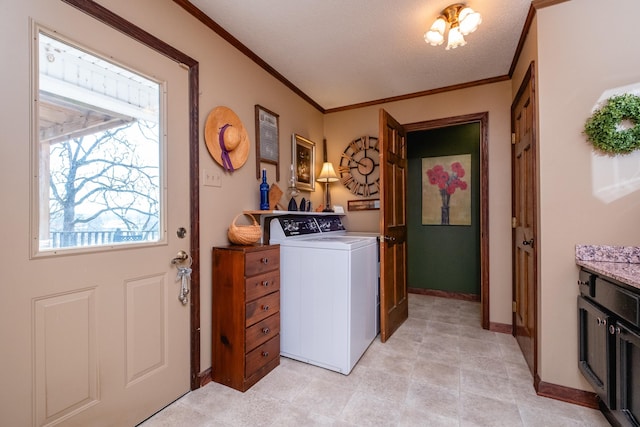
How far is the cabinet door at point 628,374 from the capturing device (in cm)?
120

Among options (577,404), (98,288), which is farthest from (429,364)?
(98,288)

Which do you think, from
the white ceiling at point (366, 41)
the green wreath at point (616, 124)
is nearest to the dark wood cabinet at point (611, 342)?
the green wreath at point (616, 124)

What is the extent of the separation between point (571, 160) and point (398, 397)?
1.79 meters

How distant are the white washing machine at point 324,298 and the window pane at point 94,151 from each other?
102cm

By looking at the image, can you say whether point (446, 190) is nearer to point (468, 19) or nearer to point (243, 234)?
point (468, 19)

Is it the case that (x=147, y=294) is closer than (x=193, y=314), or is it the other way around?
(x=147, y=294)

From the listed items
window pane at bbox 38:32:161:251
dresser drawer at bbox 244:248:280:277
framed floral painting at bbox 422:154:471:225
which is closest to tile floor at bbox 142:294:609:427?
dresser drawer at bbox 244:248:280:277

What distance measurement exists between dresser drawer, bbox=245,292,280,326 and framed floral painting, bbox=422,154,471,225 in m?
2.82

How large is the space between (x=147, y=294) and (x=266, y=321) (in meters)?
0.81

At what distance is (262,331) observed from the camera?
2.02 meters

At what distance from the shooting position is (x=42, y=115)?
4.07ft

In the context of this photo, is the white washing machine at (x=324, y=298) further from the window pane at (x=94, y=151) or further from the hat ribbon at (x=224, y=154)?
the window pane at (x=94, y=151)

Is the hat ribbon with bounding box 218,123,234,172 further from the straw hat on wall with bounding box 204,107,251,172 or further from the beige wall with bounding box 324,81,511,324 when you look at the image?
the beige wall with bounding box 324,81,511,324

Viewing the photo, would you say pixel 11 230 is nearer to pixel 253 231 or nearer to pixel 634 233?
pixel 253 231
